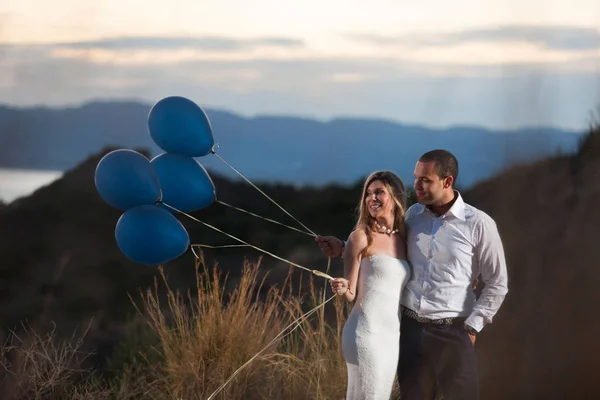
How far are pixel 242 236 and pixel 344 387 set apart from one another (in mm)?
8166

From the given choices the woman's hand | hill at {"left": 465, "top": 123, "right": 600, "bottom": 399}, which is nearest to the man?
the woman's hand

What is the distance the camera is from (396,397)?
441cm

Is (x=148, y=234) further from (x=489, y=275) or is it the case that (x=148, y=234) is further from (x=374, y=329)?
(x=489, y=275)

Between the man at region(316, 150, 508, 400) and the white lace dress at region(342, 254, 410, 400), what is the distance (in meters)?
0.08

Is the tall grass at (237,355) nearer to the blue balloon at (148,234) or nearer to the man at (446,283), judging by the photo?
the blue balloon at (148,234)

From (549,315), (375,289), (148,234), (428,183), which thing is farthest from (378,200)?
(549,315)

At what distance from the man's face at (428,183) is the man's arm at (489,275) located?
18cm

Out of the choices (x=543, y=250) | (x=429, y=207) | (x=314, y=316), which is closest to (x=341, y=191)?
(x=314, y=316)

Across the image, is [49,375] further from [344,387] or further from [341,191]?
[341,191]

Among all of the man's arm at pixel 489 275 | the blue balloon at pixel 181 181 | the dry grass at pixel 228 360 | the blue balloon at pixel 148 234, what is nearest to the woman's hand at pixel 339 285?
the man's arm at pixel 489 275

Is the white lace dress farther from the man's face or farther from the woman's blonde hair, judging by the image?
the man's face

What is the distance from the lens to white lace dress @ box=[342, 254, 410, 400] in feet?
9.79

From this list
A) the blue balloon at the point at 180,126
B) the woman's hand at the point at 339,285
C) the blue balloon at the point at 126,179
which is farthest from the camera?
the blue balloon at the point at 180,126

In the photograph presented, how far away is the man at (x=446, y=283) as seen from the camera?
298cm
